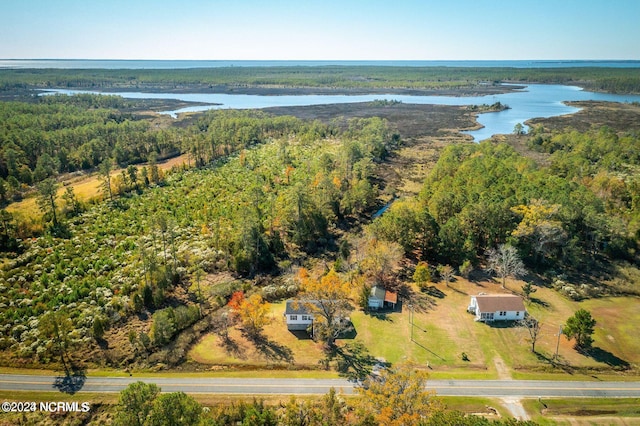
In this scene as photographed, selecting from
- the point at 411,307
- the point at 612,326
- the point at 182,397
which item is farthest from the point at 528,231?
the point at 182,397

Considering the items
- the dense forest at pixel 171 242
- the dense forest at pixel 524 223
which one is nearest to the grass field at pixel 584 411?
the dense forest at pixel 524 223

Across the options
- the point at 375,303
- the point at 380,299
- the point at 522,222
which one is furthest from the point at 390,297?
the point at 522,222

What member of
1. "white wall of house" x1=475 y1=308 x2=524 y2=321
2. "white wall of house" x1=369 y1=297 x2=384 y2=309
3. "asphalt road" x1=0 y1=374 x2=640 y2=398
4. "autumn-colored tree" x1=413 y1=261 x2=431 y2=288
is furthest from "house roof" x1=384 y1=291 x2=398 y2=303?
"asphalt road" x1=0 y1=374 x2=640 y2=398

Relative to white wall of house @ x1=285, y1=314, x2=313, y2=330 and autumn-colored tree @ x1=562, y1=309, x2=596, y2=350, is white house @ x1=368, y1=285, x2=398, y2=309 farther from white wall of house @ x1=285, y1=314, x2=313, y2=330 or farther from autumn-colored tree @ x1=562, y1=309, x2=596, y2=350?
autumn-colored tree @ x1=562, y1=309, x2=596, y2=350

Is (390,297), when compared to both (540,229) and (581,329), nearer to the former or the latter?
(581,329)

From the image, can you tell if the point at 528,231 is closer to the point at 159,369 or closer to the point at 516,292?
the point at 516,292

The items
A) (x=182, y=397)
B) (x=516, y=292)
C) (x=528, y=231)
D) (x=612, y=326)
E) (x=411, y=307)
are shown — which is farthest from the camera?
(x=528, y=231)
